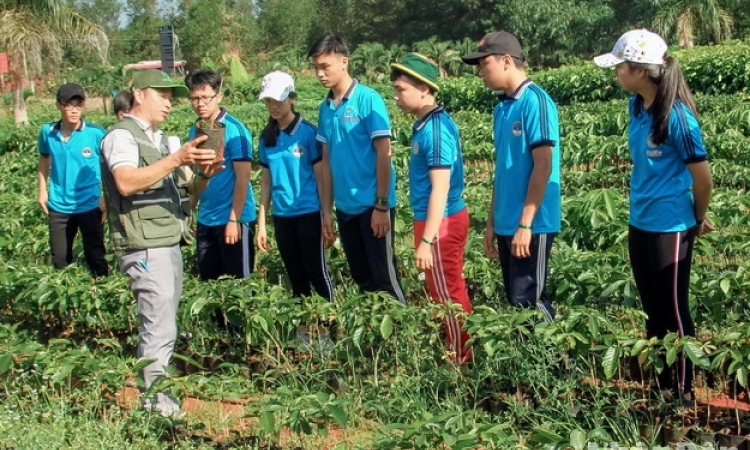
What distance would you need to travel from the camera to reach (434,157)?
409 cm

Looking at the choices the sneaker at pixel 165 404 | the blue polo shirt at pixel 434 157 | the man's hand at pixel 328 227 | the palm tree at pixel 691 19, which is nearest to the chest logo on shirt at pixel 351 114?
the blue polo shirt at pixel 434 157

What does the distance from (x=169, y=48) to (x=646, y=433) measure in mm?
19531

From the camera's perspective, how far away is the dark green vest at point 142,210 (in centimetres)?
389

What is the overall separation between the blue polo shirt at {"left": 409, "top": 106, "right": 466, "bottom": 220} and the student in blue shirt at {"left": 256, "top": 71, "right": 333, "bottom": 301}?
27.3 inches

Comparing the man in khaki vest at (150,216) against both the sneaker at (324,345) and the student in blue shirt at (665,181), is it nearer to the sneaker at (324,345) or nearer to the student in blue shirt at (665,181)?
the sneaker at (324,345)

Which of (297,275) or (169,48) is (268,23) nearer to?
(169,48)

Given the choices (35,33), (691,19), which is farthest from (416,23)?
(35,33)

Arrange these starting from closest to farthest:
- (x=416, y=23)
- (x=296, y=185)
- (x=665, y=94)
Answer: (x=665, y=94) < (x=296, y=185) < (x=416, y=23)

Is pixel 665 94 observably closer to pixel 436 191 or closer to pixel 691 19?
pixel 436 191

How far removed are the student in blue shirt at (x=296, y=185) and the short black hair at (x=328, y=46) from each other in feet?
1.00

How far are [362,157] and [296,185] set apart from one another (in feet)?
1.49

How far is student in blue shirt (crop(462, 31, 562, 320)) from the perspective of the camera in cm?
383

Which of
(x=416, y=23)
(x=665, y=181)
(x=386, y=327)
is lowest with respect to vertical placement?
(x=386, y=327)

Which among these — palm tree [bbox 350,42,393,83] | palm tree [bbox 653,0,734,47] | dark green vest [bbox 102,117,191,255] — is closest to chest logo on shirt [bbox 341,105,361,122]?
dark green vest [bbox 102,117,191,255]
